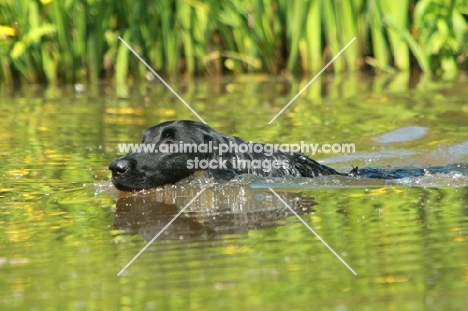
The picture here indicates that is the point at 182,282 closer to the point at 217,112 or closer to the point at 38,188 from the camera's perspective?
the point at 38,188

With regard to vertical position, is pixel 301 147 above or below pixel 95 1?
below

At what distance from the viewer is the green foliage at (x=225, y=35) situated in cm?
1091

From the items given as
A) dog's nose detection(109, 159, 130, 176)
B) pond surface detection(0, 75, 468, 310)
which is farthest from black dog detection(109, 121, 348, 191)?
pond surface detection(0, 75, 468, 310)

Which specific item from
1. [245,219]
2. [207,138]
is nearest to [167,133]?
[207,138]

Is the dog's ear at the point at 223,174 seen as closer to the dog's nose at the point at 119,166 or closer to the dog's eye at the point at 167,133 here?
the dog's eye at the point at 167,133

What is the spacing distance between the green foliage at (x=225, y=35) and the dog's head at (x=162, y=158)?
4.82 metres

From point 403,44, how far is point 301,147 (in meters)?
3.65

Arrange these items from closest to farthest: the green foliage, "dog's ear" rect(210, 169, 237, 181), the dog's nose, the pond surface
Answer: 1. the pond surface
2. the dog's nose
3. "dog's ear" rect(210, 169, 237, 181)
4. the green foliage

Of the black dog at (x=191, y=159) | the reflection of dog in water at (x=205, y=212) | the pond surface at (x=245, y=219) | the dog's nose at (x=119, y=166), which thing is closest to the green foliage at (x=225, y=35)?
the pond surface at (x=245, y=219)

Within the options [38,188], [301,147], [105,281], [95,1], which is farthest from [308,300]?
[95,1]

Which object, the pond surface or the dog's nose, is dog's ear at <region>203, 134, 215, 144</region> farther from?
the dog's nose

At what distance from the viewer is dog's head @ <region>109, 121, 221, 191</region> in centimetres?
618

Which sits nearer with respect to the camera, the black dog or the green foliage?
the black dog

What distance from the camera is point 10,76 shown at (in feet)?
38.5
